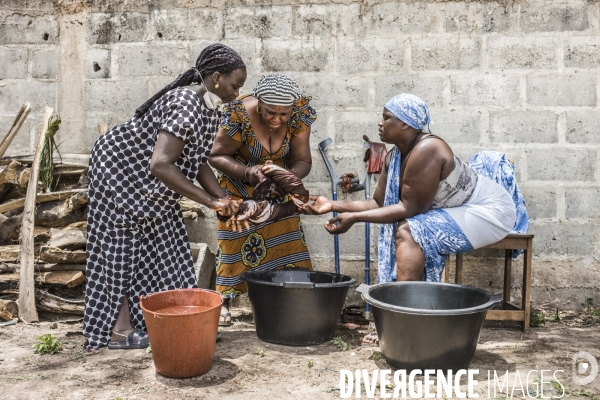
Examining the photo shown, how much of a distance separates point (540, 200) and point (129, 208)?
121 inches

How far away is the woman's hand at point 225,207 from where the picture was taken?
3488 mm

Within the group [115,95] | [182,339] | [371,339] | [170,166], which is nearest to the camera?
[182,339]

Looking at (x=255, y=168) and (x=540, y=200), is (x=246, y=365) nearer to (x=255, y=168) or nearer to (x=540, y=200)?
(x=255, y=168)

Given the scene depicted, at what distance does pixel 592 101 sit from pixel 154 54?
345cm

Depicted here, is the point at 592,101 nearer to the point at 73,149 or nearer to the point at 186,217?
→ the point at 186,217

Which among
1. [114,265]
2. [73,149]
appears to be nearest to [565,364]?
[114,265]

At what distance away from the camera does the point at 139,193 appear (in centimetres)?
358

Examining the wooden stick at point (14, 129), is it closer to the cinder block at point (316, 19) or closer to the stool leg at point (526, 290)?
the cinder block at point (316, 19)

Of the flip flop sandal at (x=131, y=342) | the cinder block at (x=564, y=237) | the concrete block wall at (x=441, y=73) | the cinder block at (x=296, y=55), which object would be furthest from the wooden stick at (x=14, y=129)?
the cinder block at (x=564, y=237)

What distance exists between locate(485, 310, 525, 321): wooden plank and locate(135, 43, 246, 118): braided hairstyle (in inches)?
93.1

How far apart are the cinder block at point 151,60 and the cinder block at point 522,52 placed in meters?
2.42

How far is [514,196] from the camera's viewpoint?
4.46m

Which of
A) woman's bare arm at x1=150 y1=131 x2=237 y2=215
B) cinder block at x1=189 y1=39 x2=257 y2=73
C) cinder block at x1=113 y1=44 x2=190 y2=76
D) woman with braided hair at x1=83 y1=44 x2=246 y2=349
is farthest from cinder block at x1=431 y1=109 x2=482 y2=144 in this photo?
woman's bare arm at x1=150 y1=131 x2=237 y2=215

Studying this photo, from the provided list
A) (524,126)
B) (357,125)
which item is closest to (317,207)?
(357,125)
